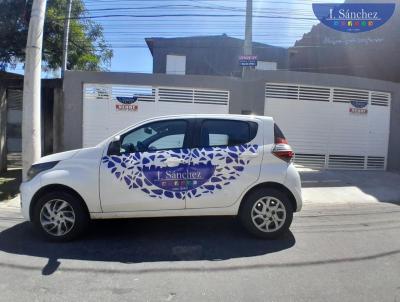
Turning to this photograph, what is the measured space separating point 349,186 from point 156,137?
6364 mm

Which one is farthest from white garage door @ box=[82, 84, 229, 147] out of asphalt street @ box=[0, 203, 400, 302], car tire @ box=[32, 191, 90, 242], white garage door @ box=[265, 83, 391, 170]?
car tire @ box=[32, 191, 90, 242]

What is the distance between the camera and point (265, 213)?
5941 mm

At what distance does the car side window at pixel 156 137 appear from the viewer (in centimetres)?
594

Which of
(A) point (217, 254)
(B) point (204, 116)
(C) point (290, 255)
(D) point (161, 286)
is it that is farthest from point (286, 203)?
(D) point (161, 286)

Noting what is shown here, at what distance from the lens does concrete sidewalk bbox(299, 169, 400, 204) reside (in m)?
9.30

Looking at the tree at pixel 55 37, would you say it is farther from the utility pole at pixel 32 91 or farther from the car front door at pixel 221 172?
the car front door at pixel 221 172

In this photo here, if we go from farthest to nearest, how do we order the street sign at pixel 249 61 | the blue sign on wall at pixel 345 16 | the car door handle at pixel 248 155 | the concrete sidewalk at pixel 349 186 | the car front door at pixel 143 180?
the blue sign on wall at pixel 345 16
the street sign at pixel 249 61
the concrete sidewalk at pixel 349 186
the car door handle at pixel 248 155
the car front door at pixel 143 180

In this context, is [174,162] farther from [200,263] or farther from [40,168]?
[40,168]

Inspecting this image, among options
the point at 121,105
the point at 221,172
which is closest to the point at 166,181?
the point at 221,172

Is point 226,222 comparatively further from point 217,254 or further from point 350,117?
point 350,117

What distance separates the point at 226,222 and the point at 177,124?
1.91m

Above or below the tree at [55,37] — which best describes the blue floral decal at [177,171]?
below

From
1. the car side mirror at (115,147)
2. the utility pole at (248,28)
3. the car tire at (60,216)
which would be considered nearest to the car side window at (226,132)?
the car side mirror at (115,147)

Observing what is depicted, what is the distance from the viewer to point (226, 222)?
22.8 feet
